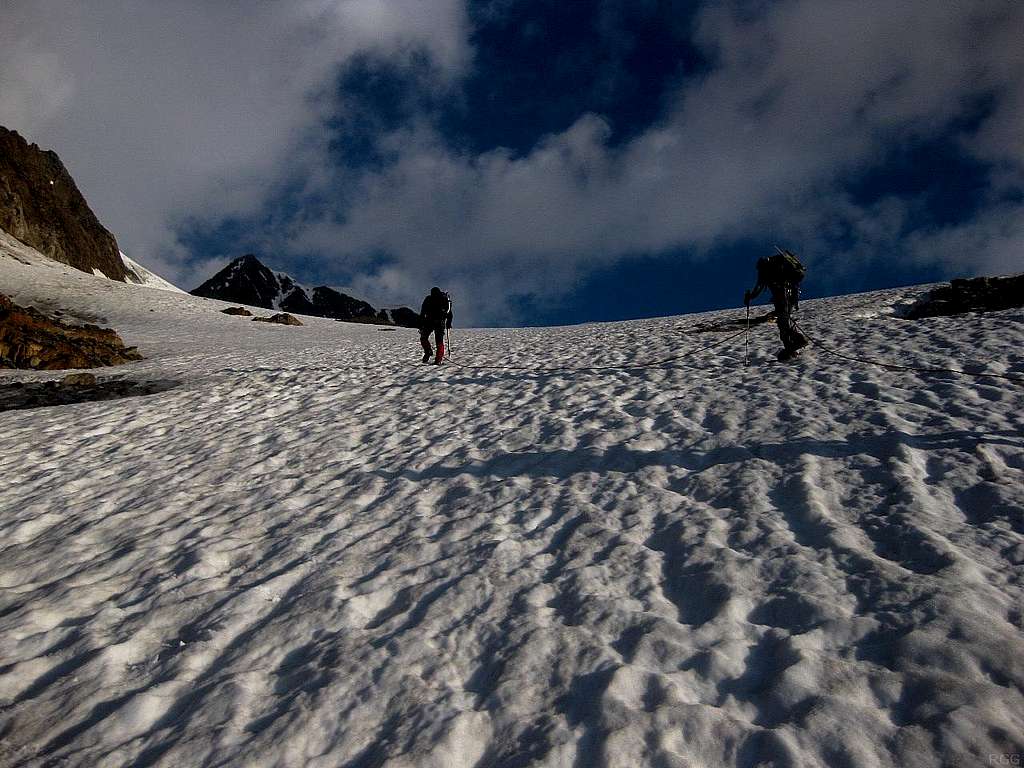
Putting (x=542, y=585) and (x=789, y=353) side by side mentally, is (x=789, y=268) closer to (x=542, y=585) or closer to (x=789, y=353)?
(x=789, y=353)

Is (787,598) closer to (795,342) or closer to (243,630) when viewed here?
(243,630)

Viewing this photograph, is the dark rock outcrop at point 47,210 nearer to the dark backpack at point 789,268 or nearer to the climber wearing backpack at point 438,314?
the climber wearing backpack at point 438,314

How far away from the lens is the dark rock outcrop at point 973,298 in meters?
14.0

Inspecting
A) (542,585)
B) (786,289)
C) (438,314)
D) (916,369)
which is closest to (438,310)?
(438,314)

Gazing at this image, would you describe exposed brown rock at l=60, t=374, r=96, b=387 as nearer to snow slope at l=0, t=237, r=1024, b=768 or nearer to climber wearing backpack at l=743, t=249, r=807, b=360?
snow slope at l=0, t=237, r=1024, b=768

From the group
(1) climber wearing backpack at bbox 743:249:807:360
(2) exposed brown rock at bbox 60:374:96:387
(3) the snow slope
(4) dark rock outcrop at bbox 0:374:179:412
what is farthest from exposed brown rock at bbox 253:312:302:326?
(1) climber wearing backpack at bbox 743:249:807:360

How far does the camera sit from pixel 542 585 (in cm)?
441

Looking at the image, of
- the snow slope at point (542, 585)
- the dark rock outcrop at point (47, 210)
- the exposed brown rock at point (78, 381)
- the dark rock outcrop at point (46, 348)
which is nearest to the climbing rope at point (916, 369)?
the snow slope at point (542, 585)

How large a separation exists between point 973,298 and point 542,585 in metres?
17.0

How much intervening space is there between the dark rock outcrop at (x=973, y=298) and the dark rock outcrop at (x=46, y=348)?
25.6 m

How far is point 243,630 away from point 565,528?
2.93 metres

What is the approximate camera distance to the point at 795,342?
11.3 meters

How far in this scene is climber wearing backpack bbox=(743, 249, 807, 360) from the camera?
36.8ft

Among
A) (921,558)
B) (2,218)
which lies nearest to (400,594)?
(921,558)
